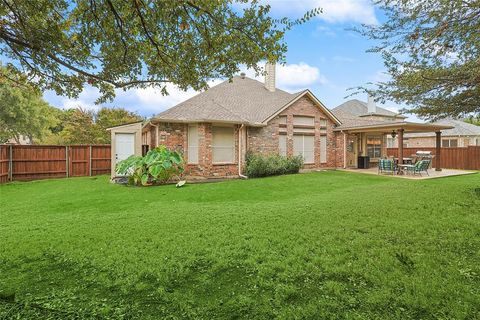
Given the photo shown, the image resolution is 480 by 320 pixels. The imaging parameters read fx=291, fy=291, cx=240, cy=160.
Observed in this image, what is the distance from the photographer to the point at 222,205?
8.45 m

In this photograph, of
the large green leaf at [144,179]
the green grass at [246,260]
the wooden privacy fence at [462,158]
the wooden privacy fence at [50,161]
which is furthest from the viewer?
the wooden privacy fence at [462,158]

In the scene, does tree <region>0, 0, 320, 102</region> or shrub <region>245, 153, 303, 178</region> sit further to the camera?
shrub <region>245, 153, 303, 178</region>

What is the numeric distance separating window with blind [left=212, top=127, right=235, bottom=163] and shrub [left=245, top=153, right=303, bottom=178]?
3.44 ft

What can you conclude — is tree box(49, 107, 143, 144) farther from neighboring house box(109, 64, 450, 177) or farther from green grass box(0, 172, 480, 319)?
green grass box(0, 172, 480, 319)

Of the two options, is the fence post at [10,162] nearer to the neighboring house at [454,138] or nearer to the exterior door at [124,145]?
the exterior door at [124,145]

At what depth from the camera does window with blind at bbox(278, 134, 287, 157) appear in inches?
689

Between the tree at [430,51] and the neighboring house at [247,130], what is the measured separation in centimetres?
640

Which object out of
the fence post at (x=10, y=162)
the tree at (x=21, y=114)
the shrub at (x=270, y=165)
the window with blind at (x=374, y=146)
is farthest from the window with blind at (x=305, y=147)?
the tree at (x=21, y=114)

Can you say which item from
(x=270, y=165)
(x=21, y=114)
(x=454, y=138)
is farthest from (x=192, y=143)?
(x=454, y=138)

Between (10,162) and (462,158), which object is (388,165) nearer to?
(462,158)

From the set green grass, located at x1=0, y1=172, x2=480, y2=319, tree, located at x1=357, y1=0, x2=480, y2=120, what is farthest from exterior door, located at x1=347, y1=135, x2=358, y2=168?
tree, located at x1=357, y1=0, x2=480, y2=120

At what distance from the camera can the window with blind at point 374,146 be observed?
21.2 metres

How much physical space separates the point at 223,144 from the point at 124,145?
5.15 m

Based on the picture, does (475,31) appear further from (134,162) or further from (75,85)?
(134,162)
